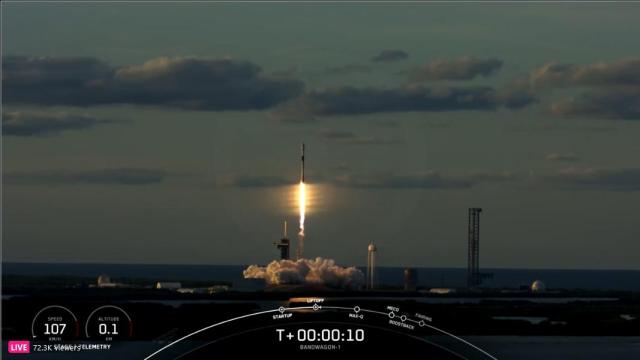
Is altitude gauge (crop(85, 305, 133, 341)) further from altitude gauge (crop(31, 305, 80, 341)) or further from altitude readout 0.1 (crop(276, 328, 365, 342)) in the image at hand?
altitude readout 0.1 (crop(276, 328, 365, 342))

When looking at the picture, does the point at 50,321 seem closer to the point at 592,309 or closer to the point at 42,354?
the point at 42,354

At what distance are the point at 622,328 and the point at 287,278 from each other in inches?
987

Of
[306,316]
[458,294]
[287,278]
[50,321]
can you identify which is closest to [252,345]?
[306,316]

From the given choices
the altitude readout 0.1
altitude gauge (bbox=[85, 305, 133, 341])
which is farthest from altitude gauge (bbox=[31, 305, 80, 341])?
the altitude readout 0.1

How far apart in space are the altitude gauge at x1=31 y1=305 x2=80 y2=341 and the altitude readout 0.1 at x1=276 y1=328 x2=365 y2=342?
406 centimetres

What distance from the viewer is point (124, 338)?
26.4 m

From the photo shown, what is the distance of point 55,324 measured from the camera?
87.5ft

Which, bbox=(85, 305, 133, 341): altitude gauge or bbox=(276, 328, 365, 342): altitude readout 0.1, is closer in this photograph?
bbox=(276, 328, 365, 342): altitude readout 0.1

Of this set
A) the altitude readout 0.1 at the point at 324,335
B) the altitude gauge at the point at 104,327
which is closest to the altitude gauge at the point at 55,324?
the altitude gauge at the point at 104,327

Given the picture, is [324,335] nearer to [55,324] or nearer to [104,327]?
[104,327]

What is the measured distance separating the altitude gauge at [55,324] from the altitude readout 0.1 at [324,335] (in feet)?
13.3

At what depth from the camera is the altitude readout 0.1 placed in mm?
26281

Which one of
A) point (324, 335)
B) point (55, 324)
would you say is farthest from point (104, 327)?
point (324, 335)

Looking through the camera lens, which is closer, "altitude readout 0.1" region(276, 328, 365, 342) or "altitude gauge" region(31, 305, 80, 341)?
"altitude readout 0.1" region(276, 328, 365, 342)
